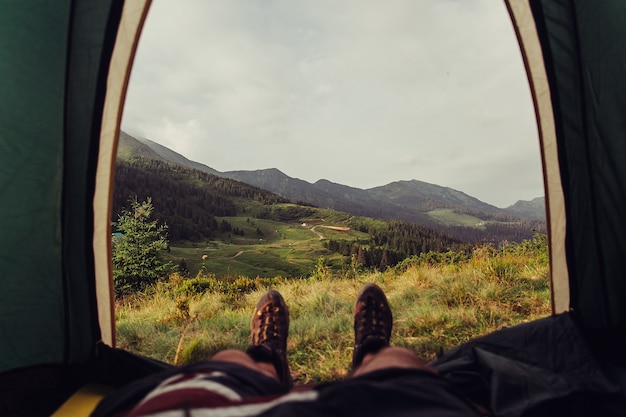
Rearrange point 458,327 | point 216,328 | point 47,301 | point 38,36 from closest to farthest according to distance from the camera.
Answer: point 38,36
point 47,301
point 458,327
point 216,328

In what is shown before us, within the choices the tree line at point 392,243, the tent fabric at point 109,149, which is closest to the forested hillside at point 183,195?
the tree line at point 392,243

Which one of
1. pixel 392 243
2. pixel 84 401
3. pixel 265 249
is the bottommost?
pixel 265 249

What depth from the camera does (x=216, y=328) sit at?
2986 millimetres

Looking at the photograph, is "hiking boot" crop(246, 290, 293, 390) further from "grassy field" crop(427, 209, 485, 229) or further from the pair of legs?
"grassy field" crop(427, 209, 485, 229)

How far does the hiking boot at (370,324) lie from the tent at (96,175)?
88 cm

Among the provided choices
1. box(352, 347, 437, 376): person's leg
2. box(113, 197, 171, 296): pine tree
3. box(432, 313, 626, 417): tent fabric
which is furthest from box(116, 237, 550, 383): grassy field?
box(113, 197, 171, 296): pine tree

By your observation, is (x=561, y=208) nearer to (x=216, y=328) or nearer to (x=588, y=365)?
(x=588, y=365)

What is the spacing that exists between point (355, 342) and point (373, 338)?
27 cm

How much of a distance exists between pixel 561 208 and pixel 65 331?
2840 mm

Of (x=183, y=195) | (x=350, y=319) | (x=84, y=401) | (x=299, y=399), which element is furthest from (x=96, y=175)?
(x=183, y=195)

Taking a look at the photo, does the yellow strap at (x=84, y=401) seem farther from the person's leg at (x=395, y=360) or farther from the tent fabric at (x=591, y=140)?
the tent fabric at (x=591, y=140)

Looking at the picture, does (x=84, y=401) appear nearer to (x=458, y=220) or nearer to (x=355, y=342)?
(x=355, y=342)

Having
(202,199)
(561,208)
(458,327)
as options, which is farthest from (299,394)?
(202,199)

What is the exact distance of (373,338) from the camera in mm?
1712
